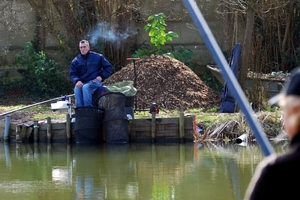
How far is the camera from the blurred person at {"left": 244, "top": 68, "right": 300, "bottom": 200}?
235 centimetres

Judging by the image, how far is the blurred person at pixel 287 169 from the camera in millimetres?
2352

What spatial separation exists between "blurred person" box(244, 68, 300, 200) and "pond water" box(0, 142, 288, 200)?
6.48 metres

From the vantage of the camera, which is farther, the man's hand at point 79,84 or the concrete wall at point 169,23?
the concrete wall at point 169,23

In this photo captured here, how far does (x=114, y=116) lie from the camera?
46.5 ft

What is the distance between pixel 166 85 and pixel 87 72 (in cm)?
438

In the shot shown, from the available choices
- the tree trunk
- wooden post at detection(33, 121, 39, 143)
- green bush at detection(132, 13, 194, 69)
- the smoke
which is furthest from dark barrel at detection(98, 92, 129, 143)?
the smoke

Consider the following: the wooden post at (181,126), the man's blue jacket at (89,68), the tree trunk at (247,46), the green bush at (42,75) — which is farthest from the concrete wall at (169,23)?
the man's blue jacket at (89,68)

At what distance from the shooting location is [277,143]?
14.3 meters

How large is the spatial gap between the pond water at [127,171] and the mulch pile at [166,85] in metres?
3.80

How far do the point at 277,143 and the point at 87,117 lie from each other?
144 inches

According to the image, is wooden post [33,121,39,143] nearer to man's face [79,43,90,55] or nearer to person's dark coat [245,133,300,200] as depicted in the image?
man's face [79,43,90,55]

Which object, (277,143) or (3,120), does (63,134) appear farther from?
(277,143)

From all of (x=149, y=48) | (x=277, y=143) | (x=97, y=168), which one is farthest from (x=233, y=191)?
(x=149, y=48)

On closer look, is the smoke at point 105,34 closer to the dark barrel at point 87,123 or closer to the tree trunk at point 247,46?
the tree trunk at point 247,46
